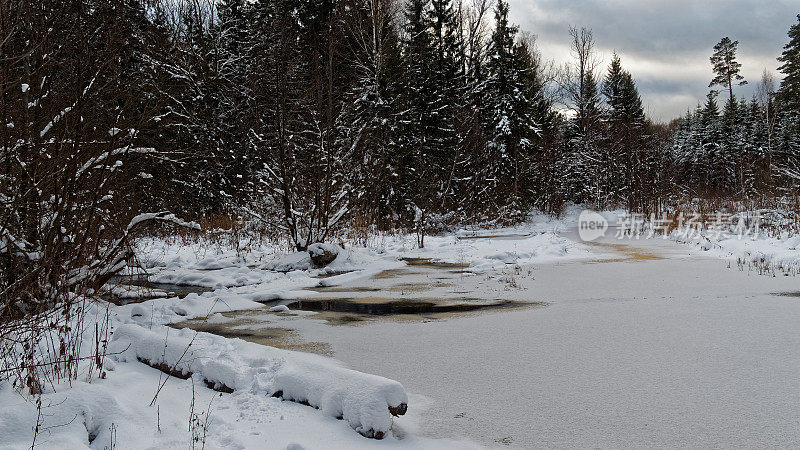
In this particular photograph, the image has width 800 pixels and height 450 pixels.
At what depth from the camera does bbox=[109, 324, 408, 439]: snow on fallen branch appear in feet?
8.72

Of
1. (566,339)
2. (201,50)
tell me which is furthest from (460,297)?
(201,50)

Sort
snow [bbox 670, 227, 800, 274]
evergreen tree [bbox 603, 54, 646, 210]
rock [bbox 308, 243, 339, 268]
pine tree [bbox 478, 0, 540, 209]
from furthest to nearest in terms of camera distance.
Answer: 1. evergreen tree [bbox 603, 54, 646, 210]
2. pine tree [bbox 478, 0, 540, 209]
3. rock [bbox 308, 243, 339, 268]
4. snow [bbox 670, 227, 800, 274]

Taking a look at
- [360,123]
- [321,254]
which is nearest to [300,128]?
[360,123]

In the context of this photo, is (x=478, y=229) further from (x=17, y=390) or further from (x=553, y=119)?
(x=17, y=390)

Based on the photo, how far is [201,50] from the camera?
18.2 meters

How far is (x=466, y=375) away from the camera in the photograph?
3525 millimetres

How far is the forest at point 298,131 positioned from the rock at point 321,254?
0.49 m

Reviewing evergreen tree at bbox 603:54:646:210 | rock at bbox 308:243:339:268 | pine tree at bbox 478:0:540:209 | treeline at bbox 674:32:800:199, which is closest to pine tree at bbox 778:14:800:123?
treeline at bbox 674:32:800:199

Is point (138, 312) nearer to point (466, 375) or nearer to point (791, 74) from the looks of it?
point (466, 375)

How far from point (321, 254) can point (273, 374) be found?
684cm

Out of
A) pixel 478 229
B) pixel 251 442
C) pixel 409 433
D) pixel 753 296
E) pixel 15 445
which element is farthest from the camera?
pixel 478 229

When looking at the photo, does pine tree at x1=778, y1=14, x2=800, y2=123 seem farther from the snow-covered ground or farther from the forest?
the snow-covered ground

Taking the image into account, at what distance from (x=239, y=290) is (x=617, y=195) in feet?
91.8

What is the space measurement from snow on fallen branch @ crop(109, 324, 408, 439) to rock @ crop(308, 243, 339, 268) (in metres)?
5.75
